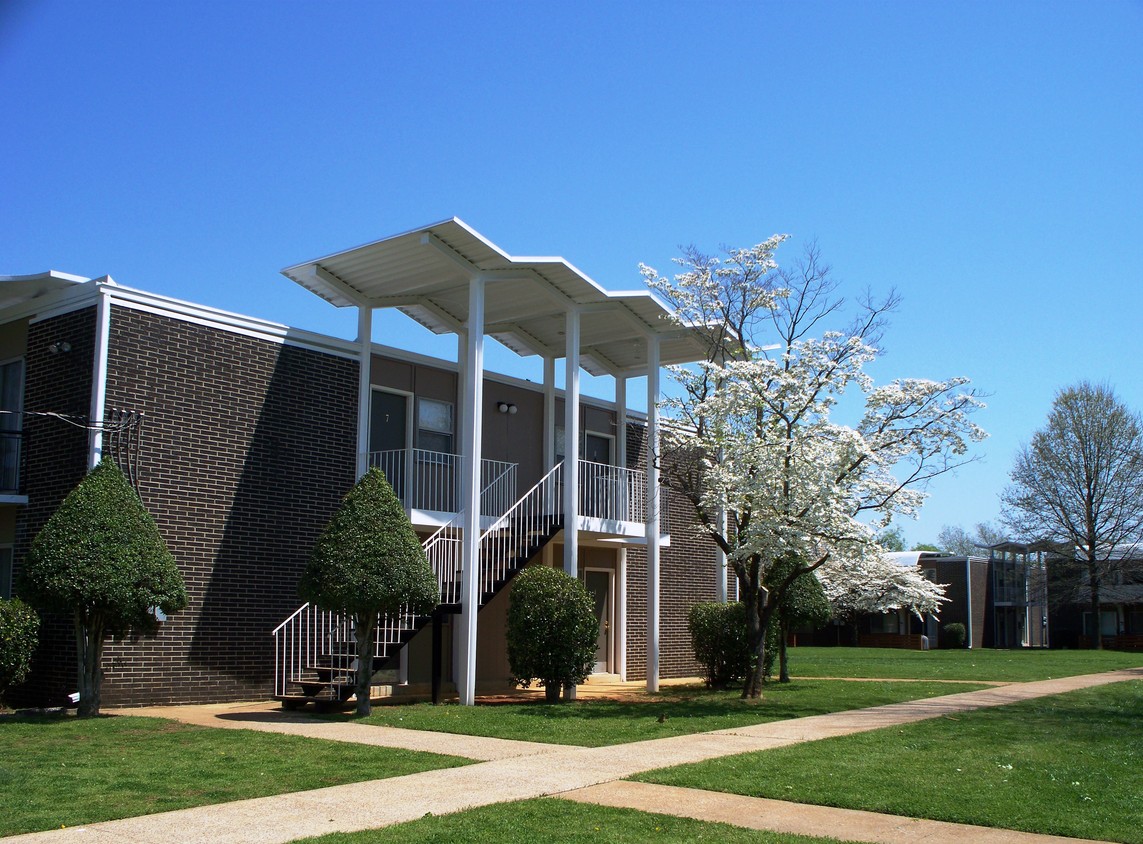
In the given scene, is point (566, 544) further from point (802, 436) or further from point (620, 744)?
point (620, 744)

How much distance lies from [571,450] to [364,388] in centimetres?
337

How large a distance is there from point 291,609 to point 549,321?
21.9 ft

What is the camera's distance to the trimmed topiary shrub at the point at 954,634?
48.4 metres

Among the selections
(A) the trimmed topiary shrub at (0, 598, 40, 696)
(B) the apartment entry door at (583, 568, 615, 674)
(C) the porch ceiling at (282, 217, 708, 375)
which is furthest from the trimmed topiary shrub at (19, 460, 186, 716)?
(B) the apartment entry door at (583, 568, 615, 674)

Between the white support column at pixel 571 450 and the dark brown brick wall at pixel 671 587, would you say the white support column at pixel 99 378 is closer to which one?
the white support column at pixel 571 450

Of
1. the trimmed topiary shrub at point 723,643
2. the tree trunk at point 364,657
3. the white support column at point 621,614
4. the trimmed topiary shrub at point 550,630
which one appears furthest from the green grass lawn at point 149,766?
the white support column at point 621,614

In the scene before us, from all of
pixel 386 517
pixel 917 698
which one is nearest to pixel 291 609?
pixel 386 517

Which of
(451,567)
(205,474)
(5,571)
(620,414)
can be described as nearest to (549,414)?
(620,414)

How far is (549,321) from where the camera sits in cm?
1917

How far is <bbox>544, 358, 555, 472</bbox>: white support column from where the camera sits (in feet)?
65.4

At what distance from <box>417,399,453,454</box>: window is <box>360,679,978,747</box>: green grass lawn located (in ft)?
15.8

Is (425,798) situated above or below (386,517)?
below

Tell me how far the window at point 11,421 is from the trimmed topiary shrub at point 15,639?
2.98 m

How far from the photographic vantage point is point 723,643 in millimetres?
18484
